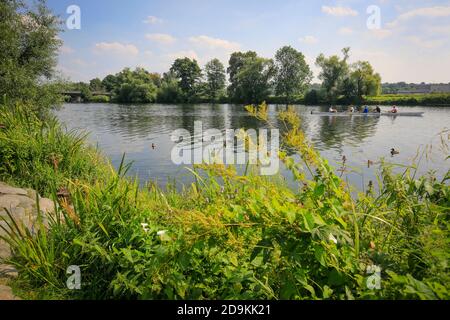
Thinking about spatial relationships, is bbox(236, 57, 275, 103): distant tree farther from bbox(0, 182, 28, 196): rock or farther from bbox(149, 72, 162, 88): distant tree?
bbox(0, 182, 28, 196): rock

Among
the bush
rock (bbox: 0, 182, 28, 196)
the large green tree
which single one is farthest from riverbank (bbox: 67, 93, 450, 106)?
rock (bbox: 0, 182, 28, 196)

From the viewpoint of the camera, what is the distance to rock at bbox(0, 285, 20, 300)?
2613mm

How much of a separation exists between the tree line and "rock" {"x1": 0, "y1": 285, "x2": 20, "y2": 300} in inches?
2983

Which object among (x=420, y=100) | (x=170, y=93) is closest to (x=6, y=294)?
(x=420, y=100)

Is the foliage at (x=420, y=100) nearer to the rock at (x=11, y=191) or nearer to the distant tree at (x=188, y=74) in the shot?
the distant tree at (x=188, y=74)

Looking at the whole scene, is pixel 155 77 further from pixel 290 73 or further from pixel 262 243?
pixel 262 243

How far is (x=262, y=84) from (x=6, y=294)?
85486 millimetres

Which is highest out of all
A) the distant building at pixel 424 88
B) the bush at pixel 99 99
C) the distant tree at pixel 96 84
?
the distant tree at pixel 96 84

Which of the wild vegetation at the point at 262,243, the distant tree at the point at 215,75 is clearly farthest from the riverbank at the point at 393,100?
the wild vegetation at the point at 262,243

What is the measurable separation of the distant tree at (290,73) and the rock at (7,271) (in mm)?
86972

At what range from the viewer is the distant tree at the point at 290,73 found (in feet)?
285

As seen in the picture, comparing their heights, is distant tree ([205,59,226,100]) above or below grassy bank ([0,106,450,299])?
above
